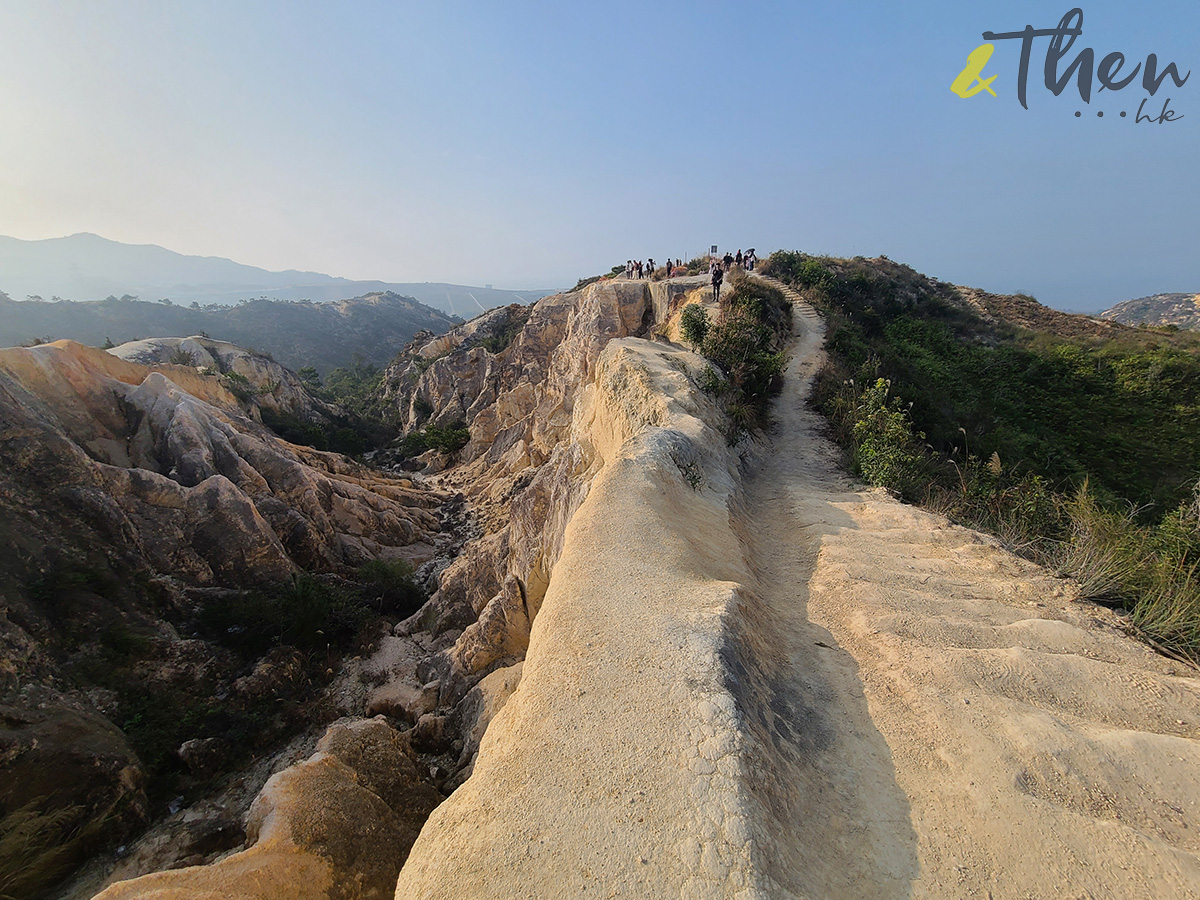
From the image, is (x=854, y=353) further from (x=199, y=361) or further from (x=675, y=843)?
(x=199, y=361)

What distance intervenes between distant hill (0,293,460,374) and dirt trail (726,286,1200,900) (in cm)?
10031

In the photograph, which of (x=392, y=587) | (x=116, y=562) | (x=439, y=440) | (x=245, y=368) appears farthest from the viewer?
(x=245, y=368)

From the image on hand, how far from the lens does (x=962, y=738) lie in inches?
151

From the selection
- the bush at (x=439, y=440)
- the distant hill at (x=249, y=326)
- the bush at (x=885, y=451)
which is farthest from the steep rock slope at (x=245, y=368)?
the distant hill at (x=249, y=326)

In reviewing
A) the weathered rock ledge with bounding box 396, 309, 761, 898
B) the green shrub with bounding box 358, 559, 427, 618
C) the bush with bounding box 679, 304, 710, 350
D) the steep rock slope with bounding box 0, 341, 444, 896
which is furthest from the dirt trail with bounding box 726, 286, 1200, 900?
the green shrub with bounding box 358, 559, 427, 618

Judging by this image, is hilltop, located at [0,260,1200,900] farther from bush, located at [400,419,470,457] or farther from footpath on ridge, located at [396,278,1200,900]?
bush, located at [400,419,470,457]

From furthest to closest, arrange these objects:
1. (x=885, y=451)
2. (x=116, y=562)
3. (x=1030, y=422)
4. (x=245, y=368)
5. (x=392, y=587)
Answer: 1. (x=245, y=368)
2. (x=1030, y=422)
3. (x=392, y=587)
4. (x=116, y=562)
5. (x=885, y=451)

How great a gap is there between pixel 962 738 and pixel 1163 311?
81.8 meters

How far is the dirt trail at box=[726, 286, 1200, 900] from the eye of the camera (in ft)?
9.77

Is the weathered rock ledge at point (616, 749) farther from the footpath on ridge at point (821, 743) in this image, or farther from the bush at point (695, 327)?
the bush at point (695, 327)

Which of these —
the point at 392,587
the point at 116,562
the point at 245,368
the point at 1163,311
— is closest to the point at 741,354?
the point at 392,587

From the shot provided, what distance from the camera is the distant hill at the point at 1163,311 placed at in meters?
46.9

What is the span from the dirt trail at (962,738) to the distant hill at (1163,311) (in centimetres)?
5992

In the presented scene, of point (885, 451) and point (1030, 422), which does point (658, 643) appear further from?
point (1030, 422)
